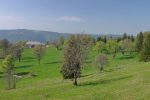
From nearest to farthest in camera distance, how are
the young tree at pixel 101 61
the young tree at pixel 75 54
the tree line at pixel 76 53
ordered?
the young tree at pixel 75 54
the tree line at pixel 76 53
the young tree at pixel 101 61

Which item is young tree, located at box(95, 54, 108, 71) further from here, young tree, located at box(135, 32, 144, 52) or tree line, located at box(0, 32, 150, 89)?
young tree, located at box(135, 32, 144, 52)

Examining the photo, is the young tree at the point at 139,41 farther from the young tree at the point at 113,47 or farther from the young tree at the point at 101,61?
the young tree at the point at 101,61

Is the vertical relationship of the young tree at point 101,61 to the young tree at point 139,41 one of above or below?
below

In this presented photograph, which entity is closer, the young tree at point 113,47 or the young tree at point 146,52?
the young tree at point 146,52

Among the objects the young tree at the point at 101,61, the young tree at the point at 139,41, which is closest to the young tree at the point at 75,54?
the young tree at the point at 101,61

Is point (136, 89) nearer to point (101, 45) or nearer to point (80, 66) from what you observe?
point (80, 66)

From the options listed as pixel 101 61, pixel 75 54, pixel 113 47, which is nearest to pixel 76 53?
pixel 75 54

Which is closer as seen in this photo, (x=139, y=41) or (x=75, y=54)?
(x=75, y=54)

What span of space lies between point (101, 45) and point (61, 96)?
415 ft

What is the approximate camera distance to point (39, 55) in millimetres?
138875

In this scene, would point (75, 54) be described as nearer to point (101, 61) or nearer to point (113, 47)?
point (101, 61)

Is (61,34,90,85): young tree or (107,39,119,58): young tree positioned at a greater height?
(61,34,90,85): young tree

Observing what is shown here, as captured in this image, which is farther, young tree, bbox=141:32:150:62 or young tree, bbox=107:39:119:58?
young tree, bbox=107:39:119:58

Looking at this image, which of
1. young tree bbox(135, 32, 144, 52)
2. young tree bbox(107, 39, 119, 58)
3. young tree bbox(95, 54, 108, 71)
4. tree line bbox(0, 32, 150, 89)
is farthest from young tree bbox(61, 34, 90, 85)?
young tree bbox(107, 39, 119, 58)
